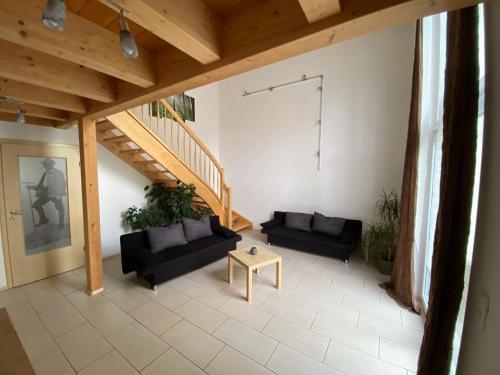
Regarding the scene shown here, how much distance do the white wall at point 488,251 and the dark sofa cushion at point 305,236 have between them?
2799 mm

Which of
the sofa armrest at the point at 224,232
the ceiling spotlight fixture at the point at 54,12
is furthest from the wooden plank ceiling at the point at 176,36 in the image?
the sofa armrest at the point at 224,232

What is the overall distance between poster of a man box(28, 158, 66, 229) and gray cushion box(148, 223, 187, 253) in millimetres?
1494

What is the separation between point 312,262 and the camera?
3.68 m

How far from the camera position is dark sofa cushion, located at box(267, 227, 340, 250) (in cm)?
376

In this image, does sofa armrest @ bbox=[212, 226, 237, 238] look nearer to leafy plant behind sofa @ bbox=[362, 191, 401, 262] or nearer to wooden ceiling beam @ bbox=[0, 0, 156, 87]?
leafy plant behind sofa @ bbox=[362, 191, 401, 262]

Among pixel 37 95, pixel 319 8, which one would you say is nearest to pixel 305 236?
pixel 319 8

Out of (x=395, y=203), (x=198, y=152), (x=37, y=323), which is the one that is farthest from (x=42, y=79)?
(x=395, y=203)

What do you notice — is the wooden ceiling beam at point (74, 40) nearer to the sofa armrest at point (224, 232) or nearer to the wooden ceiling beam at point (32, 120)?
the wooden ceiling beam at point (32, 120)

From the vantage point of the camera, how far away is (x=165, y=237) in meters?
3.21

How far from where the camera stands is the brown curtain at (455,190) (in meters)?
0.93

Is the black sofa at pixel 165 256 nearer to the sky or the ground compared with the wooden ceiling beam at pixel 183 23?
nearer to the ground

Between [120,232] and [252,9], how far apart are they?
4.16m

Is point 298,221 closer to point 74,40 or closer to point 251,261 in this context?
point 251,261

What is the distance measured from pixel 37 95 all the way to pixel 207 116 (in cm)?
404
